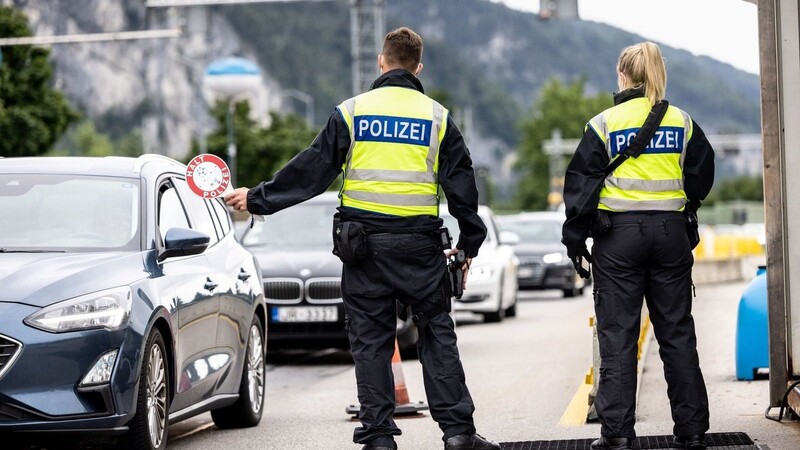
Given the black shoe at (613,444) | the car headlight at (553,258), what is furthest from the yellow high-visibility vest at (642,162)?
the car headlight at (553,258)

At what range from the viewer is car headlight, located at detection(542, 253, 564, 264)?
29469 millimetres

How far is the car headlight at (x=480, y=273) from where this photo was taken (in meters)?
20.8

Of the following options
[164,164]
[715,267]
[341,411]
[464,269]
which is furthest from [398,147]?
[715,267]

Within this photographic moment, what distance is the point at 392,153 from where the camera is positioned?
6973 mm

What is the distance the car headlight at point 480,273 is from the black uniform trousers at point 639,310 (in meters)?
13.4

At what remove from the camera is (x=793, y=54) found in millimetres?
8250

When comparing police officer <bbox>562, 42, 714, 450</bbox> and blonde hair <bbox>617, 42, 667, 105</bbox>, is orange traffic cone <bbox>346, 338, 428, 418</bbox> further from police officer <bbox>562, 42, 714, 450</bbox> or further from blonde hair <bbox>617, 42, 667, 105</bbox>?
blonde hair <bbox>617, 42, 667, 105</bbox>

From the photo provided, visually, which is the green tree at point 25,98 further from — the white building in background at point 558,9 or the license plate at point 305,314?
the license plate at point 305,314

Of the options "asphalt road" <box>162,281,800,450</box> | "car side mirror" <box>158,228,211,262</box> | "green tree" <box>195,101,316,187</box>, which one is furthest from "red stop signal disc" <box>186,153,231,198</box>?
"green tree" <box>195,101,316,187</box>

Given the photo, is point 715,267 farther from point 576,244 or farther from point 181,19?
point 576,244

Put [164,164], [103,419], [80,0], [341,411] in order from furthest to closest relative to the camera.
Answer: [80,0] → [341,411] → [164,164] → [103,419]

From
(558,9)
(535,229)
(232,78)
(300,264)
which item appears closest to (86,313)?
(300,264)

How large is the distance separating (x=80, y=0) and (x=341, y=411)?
14306 centimetres

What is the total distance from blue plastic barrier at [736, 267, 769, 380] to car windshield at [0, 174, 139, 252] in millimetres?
4853
